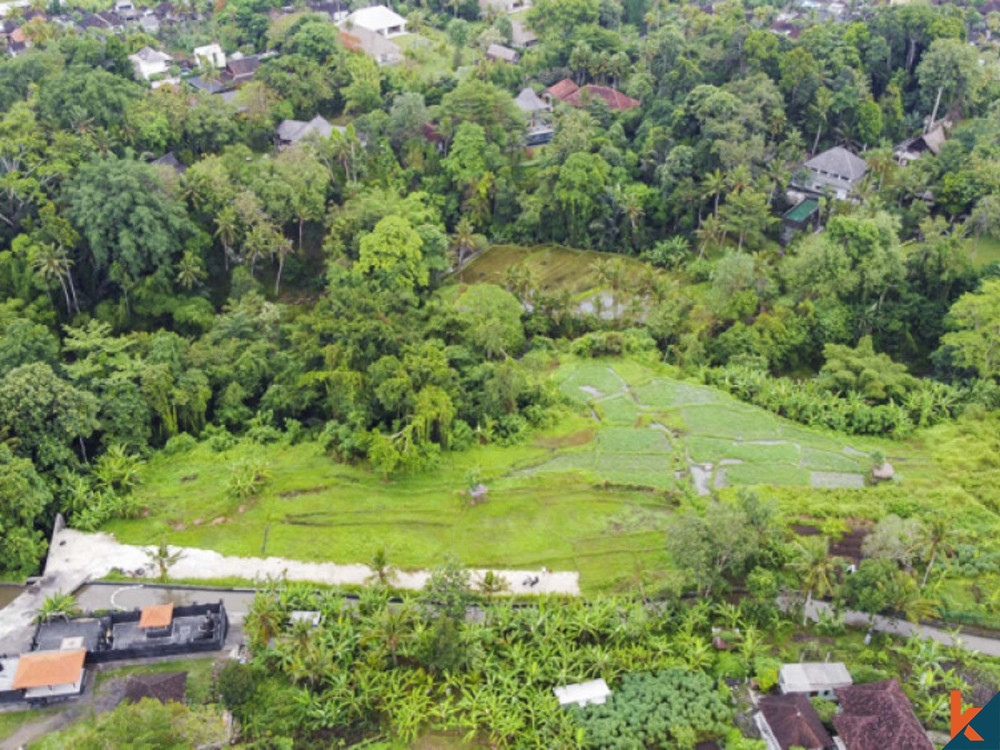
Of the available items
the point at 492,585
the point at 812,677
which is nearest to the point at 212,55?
the point at 492,585

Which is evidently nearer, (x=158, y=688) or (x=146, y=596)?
(x=158, y=688)

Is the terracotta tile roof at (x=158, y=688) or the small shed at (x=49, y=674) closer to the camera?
the small shed at (x=49, y=674)

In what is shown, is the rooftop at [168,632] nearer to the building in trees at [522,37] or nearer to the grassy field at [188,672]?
the grassy field at [188,672]

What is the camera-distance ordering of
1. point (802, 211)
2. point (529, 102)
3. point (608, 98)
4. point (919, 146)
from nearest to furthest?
point (802, 211), point (919, 146), point (608, 98), point (529, 102)

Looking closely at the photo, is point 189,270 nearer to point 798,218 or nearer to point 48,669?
point 48,669

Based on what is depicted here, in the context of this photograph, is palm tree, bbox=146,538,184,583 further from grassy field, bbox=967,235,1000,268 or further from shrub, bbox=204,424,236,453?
grassy field, bbox=967,235,1000,268

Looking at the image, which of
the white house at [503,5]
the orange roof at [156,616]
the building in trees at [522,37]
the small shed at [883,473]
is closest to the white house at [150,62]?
the building in trees at [522,37]

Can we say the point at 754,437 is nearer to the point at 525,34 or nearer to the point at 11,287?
the point at 11,287
